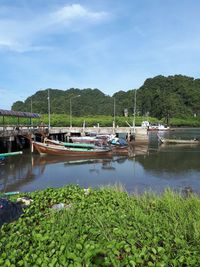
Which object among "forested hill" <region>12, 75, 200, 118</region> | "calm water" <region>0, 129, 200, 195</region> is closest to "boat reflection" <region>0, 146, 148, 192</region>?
"calm water" <region>0, 129, 200, 195</region>

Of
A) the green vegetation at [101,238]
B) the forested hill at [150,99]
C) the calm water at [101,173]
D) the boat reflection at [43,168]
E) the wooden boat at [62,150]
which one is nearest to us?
the green vegetation at [101,238]

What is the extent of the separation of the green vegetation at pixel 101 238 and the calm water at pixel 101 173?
35.2 ft

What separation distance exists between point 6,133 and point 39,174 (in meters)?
11.1

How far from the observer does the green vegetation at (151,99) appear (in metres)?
144

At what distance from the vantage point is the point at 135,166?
32.0 m

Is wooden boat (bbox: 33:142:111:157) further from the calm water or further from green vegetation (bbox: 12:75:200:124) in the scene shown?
green vegetation (bbox: 12:75:200:124)

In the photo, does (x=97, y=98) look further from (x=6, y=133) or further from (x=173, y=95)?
(x=6, y=133)

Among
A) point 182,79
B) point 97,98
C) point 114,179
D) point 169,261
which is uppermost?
point 182,79

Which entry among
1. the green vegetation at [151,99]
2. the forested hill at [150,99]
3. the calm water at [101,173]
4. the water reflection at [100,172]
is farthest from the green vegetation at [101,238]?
the forested hill at [150,99]

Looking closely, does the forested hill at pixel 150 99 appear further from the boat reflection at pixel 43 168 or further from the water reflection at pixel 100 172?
the water reflection at pixel 100 172

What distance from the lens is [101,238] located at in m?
5.75

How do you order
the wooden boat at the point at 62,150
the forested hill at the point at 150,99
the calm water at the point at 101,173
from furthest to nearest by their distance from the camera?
1. the forested hill at the point at 150,99
2. the wooden boat at the point at 62,150
3. the calm water at the point at 101,173

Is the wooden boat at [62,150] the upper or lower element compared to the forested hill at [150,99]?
lower

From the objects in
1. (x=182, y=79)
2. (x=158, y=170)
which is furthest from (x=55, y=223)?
(x=182, y=79)
